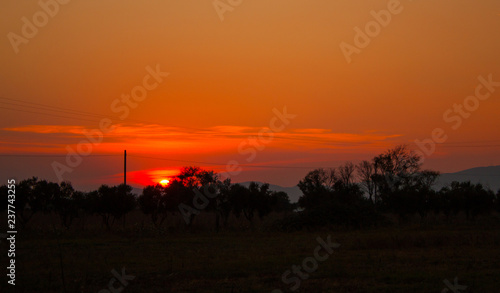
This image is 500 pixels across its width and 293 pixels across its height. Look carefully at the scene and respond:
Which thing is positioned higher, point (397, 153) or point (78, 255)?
point (397, 153)

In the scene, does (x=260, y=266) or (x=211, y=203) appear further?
(x=211, y=203)

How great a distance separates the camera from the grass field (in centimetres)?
1238

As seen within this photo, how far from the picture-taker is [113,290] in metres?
12.1

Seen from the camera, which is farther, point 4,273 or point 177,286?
point 4,273

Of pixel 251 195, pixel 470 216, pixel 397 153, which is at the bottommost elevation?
pixel 470 216

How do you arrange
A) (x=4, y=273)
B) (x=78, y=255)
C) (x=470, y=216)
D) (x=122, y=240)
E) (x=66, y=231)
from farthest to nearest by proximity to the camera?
(x=470, y=216) < (x=66, y=231) < (x=122, y=240) < (x=78, y=255) < (x=4, y=273)

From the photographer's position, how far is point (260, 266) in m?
15.5

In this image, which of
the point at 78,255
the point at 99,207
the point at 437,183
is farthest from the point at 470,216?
the point at 78,255

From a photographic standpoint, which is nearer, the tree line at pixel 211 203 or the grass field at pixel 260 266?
the grass field at pixel 260 266

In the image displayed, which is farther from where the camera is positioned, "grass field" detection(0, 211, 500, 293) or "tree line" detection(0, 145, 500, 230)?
"tree line" detection(0, 145, 500, 230)

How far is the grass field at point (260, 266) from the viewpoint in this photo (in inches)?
488

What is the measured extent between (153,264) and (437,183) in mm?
70721

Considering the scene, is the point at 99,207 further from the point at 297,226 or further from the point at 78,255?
the point at 78,255

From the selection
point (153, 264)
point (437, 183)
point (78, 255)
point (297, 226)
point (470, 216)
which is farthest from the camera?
point (437, 183)
